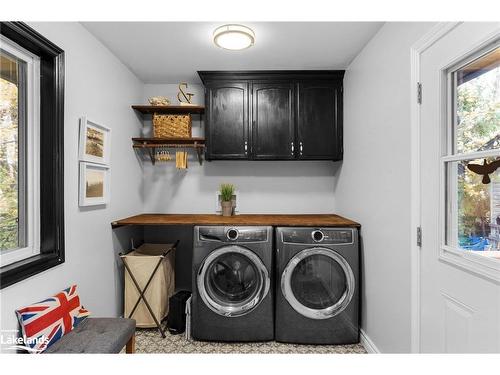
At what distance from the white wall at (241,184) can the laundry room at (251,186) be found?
2 cm

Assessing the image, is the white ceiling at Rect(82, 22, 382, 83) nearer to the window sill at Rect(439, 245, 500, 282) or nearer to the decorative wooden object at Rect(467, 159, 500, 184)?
the decorative wooden object at Rect(467, 159, 500, 184)

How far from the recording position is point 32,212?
1694 mm

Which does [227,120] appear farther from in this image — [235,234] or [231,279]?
[231,279]

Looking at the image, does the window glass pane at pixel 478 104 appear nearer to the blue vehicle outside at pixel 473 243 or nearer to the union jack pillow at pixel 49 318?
the blue vehicle outside at pixel 473 243

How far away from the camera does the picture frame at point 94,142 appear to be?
78.0 inches

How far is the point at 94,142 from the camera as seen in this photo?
7.00ft

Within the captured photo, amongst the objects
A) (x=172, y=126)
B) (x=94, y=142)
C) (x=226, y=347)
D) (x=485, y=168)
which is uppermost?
(x=172, y=126)

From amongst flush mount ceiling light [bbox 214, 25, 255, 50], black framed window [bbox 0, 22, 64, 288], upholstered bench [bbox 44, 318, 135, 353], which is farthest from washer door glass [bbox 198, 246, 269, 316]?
flush mount ceiling light [bbox 214, 25, 255, 50]

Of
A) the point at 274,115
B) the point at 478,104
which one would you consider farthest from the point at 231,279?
the point at 478,104

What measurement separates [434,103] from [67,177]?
228 centimetres

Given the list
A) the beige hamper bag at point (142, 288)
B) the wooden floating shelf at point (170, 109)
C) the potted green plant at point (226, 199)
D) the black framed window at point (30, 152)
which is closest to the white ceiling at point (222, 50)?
the wooden floating shelf at point (170, 109)

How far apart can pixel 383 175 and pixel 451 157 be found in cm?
65
